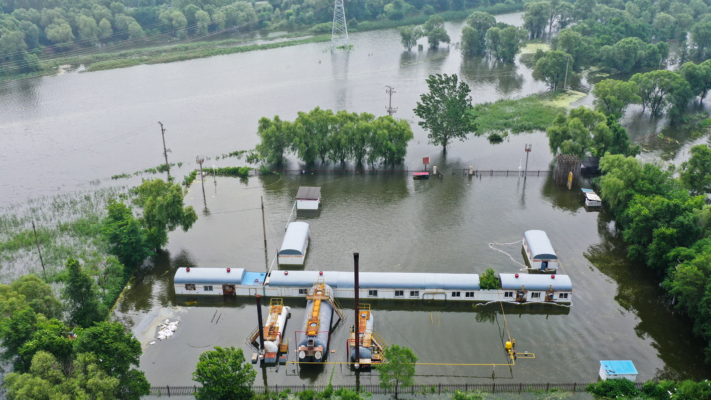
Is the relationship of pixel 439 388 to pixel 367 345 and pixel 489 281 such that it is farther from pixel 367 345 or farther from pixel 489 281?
pixel 489 281

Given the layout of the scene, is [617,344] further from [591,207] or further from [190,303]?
[190,303]

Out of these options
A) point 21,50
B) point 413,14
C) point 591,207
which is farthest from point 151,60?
point 591,207

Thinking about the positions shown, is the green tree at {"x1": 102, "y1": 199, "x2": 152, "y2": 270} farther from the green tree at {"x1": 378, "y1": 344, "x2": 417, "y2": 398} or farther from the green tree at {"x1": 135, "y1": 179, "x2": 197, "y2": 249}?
the green tree at {"x1": 378, "y1": 344, "x2": 417, "y2": 398}

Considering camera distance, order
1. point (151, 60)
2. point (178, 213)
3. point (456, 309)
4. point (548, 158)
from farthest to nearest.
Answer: point (151, 60), point (548, 158), point (178, 213), point (456, 309)

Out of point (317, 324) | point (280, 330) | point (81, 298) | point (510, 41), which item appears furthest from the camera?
point (510, 41)

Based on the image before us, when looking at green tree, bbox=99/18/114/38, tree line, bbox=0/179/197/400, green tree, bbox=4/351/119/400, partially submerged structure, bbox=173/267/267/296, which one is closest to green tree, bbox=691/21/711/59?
partially submerged structure, bbox=173/267/267/296

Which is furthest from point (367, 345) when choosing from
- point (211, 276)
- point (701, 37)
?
point (701, 37)

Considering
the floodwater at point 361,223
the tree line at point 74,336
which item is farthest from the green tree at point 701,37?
Result: the tree line at point 74,336
